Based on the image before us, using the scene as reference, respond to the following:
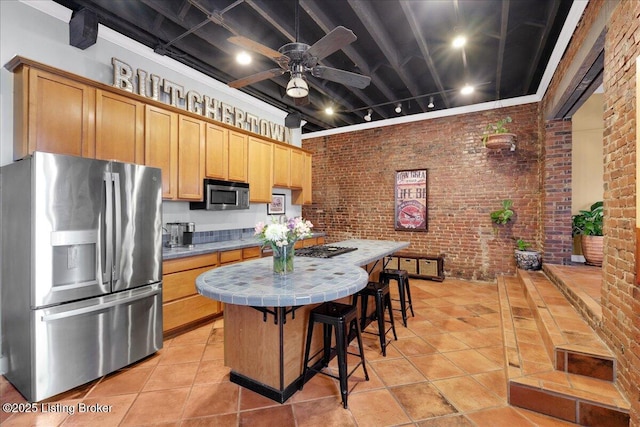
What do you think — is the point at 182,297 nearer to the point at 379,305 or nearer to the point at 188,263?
the point at 188,263

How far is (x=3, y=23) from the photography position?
7.88ft

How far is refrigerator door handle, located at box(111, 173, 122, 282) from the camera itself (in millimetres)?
2363

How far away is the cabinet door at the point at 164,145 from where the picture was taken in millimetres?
3150

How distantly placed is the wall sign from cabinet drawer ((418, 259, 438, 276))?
3.48 m

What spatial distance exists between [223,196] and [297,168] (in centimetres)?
187

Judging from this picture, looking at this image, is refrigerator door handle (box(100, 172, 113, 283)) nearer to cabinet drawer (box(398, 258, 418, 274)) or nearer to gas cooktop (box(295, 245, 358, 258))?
gas cooktop (box(295, 245, 358, 258))

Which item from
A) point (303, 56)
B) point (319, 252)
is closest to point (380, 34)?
point (303, 56)

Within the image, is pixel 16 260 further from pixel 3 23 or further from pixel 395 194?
pixel 395 194

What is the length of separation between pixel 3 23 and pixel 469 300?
576cm

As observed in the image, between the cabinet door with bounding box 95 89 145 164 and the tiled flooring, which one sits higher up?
the cabinet door with bounding box 95 89 145 164

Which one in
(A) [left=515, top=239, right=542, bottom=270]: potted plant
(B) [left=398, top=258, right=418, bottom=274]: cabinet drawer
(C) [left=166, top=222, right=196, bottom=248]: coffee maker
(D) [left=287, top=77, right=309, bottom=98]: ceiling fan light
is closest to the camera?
(D) [left=287, top=77, right=309, bottom=98]: ceiling fan light

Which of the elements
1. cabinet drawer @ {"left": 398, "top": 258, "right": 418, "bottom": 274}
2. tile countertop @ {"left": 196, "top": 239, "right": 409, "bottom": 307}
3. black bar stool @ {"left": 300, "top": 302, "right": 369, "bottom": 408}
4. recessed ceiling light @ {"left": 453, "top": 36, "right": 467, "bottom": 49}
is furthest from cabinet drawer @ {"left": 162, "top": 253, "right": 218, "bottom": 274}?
recessed ceiling light @ {"left": 453, "top": 36, "right": 467, "bottom": 49}

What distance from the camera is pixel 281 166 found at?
5.16 metres

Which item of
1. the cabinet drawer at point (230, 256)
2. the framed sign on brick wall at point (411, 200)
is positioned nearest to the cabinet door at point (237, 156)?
the cabinet drawer at point (230, 256)
